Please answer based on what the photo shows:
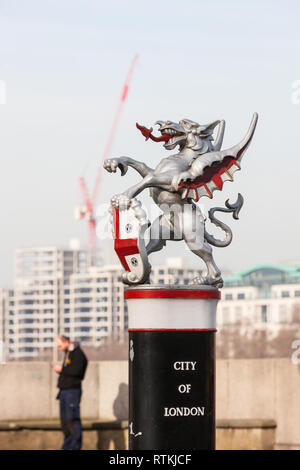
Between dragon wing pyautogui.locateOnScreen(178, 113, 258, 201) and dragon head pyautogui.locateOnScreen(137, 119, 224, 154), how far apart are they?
0.14m

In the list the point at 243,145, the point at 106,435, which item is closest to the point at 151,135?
the point at 243,145

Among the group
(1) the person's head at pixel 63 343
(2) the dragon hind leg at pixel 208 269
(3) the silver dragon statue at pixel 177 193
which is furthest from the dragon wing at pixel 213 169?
(1) the person's head at pixel 63 343

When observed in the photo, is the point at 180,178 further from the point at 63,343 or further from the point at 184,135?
the point at 63,343

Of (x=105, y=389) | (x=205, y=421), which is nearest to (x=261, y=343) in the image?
(x=105, y=389)

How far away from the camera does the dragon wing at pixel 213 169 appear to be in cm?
1426

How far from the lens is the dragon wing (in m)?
→ 14.3

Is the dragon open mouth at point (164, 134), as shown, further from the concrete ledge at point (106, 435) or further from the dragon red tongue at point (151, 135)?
the concrete ledge at point (106, 435)

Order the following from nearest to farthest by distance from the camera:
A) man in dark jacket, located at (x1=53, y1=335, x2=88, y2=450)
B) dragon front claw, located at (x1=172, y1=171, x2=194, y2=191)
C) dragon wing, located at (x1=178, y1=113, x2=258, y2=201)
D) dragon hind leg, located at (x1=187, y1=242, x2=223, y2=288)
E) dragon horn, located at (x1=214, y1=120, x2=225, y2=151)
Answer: dragon front claw, located at (x1=172, y1=171, x2=194, y2=191)
dragon wing, located at (x1=178, y1=113, x2=258, y2=201)
dragon hind leg, located at (x1=187, y1=242, x2=223, y2=288)
dragon horn, located at (x1=214, y1=120, x2=225, y2=151)
man in dark jacket, located at (x1=53, y1=335, x2=88, y2=450)

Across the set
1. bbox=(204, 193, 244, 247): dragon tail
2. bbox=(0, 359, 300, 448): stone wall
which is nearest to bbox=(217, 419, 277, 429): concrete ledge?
bbox=(0, 359, 300, 448): stone wall

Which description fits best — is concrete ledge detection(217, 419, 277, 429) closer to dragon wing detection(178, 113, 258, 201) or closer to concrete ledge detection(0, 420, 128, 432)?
concrete ledge detection(0, 420, 128, 432)
